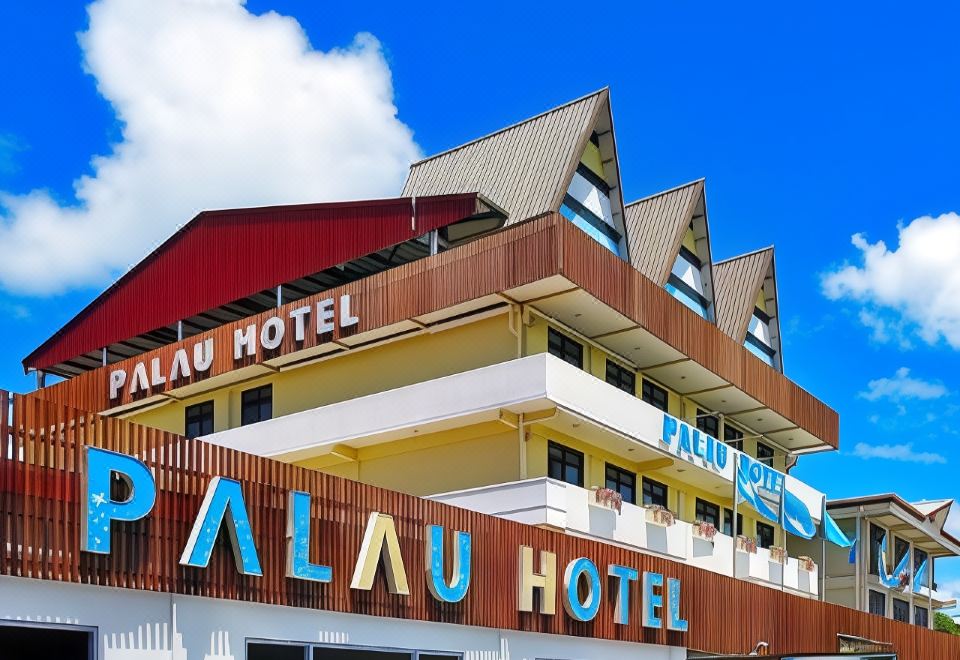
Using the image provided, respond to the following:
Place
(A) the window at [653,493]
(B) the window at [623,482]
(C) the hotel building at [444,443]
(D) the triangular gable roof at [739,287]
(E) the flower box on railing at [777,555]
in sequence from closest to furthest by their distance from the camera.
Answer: (C) the hotel building at [444,443] < (B) the window at [623,482] < (A) the window at [653,493] < (E) the flower box on railing at [777,555] < (D) the triangular gable roof at [739,287]

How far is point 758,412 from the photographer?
48438mm

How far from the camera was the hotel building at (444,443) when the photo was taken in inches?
673

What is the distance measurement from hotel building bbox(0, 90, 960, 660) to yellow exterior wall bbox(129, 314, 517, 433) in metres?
0.09

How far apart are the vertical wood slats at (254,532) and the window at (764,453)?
73.3ft

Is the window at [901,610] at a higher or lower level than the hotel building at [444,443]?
lower

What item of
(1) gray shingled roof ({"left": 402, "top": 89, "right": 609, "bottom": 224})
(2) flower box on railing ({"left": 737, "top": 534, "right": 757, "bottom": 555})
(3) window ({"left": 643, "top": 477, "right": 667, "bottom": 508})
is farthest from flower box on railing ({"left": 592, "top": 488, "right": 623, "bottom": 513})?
(2) flower box on railing ({"left": 737, "top": 534, "right": 757, "bottom": 555})

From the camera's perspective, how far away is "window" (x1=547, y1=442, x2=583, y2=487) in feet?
123

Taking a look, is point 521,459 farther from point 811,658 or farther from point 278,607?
point 278,607

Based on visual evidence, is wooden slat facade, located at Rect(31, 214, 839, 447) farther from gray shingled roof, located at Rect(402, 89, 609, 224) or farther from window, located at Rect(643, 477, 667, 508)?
window, located at Rect(643, 477, 667, 508)

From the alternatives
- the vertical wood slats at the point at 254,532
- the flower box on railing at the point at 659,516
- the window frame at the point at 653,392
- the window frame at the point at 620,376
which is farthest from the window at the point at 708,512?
the vertical wood slats at the point at 254,532

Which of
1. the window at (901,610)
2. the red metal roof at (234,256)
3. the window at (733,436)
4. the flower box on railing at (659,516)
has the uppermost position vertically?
the red metal roof at (234,256)

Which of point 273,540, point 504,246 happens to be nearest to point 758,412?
point 504,246

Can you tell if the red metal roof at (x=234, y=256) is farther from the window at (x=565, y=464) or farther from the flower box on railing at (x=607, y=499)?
the flower box on railing at (x=607, y=499)

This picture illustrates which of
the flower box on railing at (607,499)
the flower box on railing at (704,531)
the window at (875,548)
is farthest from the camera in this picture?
the window at (875,548)
